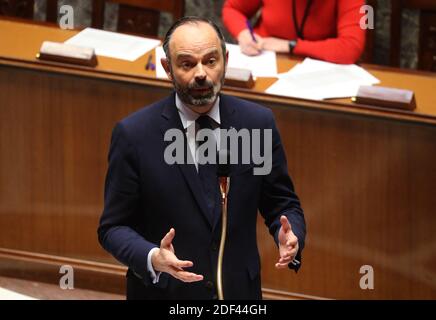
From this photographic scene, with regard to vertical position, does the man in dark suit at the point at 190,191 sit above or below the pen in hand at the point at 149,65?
below

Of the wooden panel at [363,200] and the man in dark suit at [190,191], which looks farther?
the wooden panel at [363,200]

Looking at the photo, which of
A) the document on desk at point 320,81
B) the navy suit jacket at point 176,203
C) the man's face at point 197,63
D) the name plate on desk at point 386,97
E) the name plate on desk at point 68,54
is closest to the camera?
the man's face at point 197,63

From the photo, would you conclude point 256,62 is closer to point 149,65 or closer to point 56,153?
point 149,65

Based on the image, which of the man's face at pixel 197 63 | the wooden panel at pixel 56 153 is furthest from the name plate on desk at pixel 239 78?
the man's face at pixel 197 63

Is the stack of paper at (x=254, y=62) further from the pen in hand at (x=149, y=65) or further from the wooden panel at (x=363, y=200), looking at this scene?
the wooden panel at (x=363, y=200)

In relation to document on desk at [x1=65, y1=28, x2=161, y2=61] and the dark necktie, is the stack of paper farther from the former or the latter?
the dark necktie

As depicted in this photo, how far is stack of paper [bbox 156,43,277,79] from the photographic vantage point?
3.66 m

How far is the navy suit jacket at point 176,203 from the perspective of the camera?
7.01ft

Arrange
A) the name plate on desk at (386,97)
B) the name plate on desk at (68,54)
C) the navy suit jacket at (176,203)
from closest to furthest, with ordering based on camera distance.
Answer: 1. the navy suit jacket at (176,203)
2. the name plate on desk at (386,97)
3. the name plate on desk at (68,54)

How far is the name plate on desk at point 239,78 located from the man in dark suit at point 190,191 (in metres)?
1.26

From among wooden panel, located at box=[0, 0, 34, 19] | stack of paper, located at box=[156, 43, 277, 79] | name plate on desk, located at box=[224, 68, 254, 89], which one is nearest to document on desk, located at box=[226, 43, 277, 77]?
stack of paper, located at box=[156, 43, 277, 79]

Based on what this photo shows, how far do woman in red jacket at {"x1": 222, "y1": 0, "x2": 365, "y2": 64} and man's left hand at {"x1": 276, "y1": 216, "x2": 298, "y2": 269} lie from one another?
72.1 inches

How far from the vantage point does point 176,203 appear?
7.06ft
